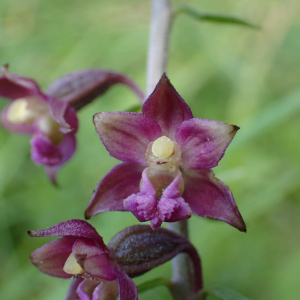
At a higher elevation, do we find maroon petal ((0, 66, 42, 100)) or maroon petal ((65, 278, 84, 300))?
maroon petal ((0, 66, 42, 100))

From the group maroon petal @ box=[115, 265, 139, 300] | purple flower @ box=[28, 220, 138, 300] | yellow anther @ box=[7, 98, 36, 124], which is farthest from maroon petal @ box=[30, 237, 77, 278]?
yellow anther @ box=[7, 98, 36, 124]

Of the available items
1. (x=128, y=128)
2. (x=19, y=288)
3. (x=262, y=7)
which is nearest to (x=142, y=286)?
(x=128, y=128)

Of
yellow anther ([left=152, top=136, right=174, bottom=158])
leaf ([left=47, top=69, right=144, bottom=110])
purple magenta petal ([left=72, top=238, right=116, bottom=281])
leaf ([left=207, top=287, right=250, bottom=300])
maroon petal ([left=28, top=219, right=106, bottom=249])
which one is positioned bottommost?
leaf ([left=207, top=287, right=250, bottom=300])

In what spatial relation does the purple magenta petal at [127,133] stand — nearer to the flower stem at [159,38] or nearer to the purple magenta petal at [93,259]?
the purple magenta petal at [93,259]

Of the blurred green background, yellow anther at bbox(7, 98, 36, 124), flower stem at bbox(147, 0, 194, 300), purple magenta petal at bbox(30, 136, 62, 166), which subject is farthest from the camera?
the blurred green background

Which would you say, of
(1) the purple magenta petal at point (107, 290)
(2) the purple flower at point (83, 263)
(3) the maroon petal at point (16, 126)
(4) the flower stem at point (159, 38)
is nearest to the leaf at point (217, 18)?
(4) the flower stem at point (159, 38)

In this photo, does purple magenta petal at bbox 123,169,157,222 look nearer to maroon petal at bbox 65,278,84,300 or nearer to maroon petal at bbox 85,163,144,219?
maroon petal at bbox 85,163,144,219
